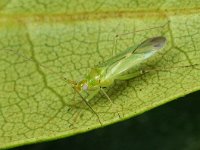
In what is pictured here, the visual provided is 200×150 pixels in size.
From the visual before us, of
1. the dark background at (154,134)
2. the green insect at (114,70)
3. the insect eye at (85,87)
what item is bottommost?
the dark background at (154,134)

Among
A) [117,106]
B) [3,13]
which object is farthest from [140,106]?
[3,13]

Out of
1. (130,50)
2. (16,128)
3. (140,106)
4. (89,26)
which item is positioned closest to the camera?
(140,106)

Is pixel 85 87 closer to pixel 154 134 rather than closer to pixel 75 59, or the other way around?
pixel 75 59

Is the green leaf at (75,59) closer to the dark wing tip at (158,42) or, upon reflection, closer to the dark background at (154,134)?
the dark wing tip at (158,42)

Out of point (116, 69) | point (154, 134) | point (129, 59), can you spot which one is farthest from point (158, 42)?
point (154, 134)

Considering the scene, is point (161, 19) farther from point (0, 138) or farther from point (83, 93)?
point (0, 138)

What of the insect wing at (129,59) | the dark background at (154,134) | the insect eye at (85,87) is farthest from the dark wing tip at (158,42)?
the dark background at (154,134)
